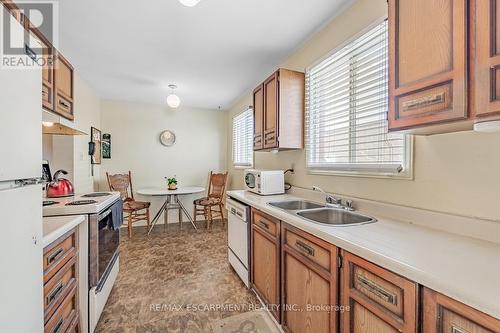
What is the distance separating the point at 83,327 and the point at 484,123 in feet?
7.86

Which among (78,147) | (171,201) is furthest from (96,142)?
(171,201)

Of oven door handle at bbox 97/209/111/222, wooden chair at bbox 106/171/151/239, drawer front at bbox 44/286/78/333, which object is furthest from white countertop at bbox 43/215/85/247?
wooden chair at bbox 106/171/151/239

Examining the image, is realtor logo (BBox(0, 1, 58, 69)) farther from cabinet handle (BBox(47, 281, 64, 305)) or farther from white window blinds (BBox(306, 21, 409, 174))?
white window blinds (BBox(306, 21, 409, 174))

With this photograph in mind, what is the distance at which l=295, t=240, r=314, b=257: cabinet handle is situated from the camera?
1288mm

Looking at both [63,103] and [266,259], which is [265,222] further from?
[63,103]

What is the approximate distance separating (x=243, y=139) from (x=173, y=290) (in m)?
2.69

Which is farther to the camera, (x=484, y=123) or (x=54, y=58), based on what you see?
(x=54, y=58)

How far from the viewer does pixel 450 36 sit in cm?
89

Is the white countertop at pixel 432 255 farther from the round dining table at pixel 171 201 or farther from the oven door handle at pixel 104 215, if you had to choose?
the round dining table at pixel 171 201

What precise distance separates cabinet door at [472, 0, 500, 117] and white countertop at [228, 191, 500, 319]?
0.52m

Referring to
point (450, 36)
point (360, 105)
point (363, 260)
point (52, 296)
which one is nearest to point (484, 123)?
point (450, 36)

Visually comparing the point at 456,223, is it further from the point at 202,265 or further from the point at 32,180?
the point at 202,265

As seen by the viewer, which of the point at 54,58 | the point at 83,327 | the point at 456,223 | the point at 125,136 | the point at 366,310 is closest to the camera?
the point at 366,310

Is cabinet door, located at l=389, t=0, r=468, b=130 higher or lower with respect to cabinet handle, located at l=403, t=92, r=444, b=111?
higher
